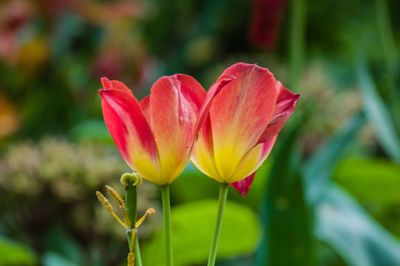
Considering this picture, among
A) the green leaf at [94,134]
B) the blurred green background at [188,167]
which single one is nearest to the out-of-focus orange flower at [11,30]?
the blurred green background at [188,167]

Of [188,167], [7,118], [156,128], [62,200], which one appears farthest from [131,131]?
[7,118]

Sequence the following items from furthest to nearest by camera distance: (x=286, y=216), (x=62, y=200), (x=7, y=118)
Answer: (x=7, y=118), (x=62, y=200), (x=286, y=216)

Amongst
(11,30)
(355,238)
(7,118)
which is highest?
(11,30)

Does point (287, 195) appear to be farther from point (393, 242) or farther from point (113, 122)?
point (113, 122)

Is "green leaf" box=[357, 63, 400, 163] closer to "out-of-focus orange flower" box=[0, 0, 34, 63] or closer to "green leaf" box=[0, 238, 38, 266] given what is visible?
"green leaf" box=[0, 238, 38, 266]

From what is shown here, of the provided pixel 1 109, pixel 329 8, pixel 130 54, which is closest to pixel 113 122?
pixel 1 109

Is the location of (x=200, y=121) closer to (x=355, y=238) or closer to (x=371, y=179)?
(x=355, y=238)
